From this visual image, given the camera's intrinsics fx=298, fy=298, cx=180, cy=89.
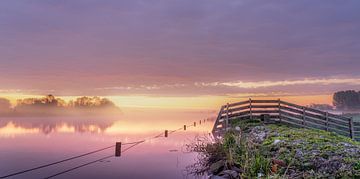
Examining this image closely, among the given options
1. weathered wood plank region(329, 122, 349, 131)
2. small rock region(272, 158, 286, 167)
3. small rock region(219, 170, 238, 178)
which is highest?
small rock region(272, 158, 286, 167)

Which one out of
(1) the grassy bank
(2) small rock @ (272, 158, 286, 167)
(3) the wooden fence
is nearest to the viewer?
(1) the grassy bank

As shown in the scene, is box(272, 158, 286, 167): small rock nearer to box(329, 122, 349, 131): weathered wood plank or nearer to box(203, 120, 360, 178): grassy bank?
box(203, 120, 360, 178): grassy bank

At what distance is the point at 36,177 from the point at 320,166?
25.0 metres

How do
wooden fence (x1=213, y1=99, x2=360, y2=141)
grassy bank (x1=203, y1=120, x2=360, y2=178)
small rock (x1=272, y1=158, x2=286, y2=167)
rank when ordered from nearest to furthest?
grassy bank (x1=203, y1=120, x2=360, y2=178)
small rock (x1=272, y1=158, x2=286, y2=167)
wooden fence (x1=213, y1=99, x2=360, y2=141)

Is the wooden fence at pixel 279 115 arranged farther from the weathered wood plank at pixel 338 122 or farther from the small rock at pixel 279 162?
the small rock at pixel 279 162

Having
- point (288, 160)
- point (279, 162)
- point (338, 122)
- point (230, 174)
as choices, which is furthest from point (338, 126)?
point (230, 174)

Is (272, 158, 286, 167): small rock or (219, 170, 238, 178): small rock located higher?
(272, 158, 286, 167): small rock

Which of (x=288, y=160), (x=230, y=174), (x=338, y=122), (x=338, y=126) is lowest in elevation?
(x=338, y=126)

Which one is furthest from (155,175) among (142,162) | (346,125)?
(346,125)

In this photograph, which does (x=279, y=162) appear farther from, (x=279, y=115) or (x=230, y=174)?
(x=279, y=115)

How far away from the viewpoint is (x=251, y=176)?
29.1 ft

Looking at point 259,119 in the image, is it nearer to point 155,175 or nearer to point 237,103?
point 237,103

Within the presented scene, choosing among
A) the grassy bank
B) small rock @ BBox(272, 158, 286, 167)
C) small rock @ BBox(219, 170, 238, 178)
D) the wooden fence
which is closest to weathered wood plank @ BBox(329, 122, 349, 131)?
the wooden fence

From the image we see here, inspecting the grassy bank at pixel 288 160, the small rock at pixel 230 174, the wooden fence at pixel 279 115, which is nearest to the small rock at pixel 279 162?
the grassy bank at pixel 288 160
